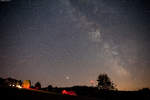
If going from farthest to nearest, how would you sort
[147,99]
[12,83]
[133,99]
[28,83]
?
[28,83] → [12,83] → [133,99] → [147,99]

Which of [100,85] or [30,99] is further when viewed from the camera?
[100,85]

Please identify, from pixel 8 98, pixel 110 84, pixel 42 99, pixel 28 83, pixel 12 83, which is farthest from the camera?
pixel 110 84

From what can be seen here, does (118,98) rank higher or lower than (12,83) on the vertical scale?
lower

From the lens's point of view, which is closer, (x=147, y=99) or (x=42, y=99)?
(x=42, y=99)

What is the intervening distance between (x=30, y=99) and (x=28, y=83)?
32.0 metres

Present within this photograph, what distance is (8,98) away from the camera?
7184 mm

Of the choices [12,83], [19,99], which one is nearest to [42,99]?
[19,99]

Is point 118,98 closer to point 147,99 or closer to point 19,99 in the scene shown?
point 147,99

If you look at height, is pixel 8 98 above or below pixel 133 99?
above

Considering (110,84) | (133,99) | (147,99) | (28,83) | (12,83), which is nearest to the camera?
(147,99)

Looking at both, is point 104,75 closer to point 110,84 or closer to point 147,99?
point 110,84

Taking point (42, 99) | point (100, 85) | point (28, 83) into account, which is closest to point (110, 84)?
point (100, 85)

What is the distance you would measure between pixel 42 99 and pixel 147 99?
21035mm

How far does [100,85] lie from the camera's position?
8575cm
